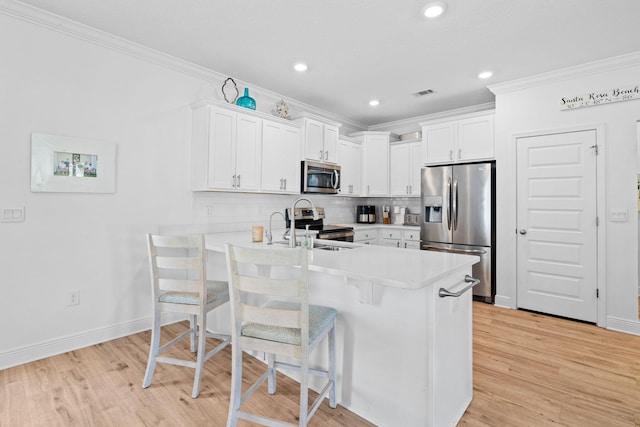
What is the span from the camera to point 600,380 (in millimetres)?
2281

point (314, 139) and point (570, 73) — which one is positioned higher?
point (570, 73)

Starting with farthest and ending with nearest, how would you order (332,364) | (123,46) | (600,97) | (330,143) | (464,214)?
(330,143), (464,214), (600,97), (123,46), (332,364)

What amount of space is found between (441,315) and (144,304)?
2.79 metres

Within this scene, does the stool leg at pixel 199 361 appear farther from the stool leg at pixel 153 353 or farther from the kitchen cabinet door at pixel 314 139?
the kitchen cabinet door at pixel 314 139

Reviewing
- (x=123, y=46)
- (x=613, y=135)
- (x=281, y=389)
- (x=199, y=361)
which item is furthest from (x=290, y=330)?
(x=613, y=135)

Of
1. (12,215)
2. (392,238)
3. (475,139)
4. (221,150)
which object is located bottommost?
(392,238)

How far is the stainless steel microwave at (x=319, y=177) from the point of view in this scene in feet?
14.0

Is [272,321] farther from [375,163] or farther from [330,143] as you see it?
[375,163]

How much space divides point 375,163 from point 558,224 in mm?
2619

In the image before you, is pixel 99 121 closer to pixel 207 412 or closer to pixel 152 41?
pixel 152 41

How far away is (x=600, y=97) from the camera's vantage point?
3309mm

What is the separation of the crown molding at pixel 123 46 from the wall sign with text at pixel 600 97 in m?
3.24

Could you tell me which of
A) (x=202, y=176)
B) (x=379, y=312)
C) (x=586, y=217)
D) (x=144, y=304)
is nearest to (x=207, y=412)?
(x=379, y=312)

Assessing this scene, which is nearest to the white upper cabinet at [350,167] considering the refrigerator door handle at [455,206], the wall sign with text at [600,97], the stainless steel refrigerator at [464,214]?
the stainless steel refrigerator at [464,214]
